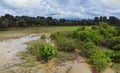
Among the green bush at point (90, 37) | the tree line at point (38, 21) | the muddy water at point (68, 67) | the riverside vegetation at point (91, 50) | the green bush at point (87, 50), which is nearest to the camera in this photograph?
the muddy water at point (68, 67)

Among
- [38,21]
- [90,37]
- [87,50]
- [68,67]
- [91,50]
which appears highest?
[38,21]

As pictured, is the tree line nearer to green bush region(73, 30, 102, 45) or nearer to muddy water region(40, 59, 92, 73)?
green bush region(73, 30, 102, 45)

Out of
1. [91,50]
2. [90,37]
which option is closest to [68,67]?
→ [91,50]

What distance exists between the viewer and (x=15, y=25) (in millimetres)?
60219

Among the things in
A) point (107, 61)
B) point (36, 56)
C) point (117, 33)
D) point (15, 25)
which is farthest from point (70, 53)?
point (15, 25)

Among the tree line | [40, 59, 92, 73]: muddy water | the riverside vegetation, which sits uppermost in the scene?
the tree line

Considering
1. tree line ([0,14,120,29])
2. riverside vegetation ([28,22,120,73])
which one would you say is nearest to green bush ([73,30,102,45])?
riverside vegetation ([28,22,120,73])

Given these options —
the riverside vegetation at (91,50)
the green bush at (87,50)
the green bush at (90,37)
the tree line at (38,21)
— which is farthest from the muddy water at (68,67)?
the tree line at (38,21)

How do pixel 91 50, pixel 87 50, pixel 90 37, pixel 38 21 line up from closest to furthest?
pixel 91 50
pixel 87 50
pixel 90 37
pixel 38 21

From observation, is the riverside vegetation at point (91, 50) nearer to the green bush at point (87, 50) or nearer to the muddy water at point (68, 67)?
the green bush at point (87, 50)

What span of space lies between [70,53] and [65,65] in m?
4.85

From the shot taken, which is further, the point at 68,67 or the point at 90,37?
the point at 90,37

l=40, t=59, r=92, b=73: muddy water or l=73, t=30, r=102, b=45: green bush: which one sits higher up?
l=73, t=30, r=102, b=45: green bush

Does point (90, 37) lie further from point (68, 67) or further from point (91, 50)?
point (68, 67)
